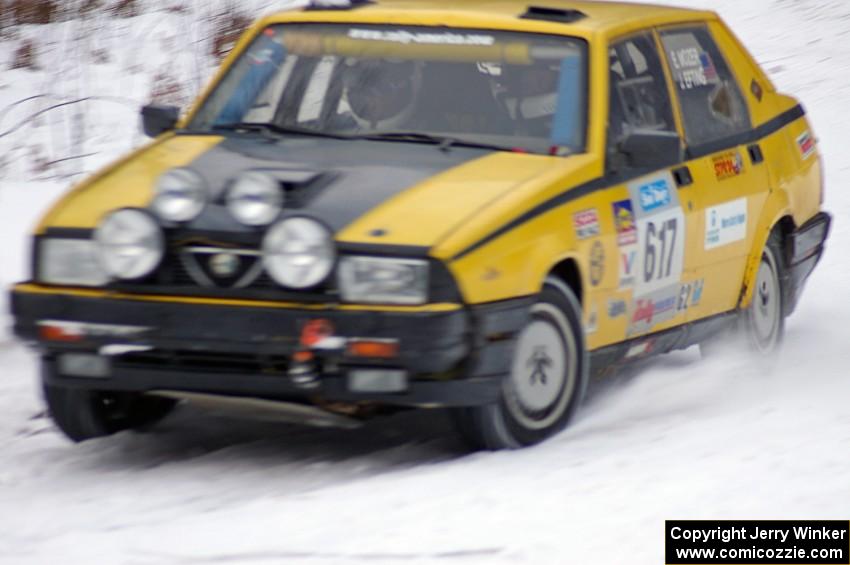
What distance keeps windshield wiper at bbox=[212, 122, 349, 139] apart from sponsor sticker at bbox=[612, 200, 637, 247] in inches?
41.4

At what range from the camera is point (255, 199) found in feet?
18.9

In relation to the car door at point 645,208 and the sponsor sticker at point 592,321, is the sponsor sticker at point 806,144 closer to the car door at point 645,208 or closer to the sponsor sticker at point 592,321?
the car door at point 645,208

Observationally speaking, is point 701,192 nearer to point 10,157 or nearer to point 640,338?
point 640,338

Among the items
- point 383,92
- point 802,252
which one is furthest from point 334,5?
point 802,252

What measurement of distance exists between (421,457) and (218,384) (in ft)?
2.69

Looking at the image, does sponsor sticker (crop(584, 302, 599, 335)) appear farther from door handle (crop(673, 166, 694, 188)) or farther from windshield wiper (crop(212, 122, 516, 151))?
door handle (crop(673, 166, 694, 188))

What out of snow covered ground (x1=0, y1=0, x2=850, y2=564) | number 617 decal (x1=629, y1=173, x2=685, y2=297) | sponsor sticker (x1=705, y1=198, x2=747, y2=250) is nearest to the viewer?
snow covered ground (x1=0, y1=0, x2=850, y2=564)

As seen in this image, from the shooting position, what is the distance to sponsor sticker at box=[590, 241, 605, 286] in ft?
21.0

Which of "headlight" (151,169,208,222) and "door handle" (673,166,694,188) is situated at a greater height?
"headlight" (151,169,208,222)

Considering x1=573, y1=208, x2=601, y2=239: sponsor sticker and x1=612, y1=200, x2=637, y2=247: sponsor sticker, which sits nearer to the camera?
x1=573, y1=208, x2=601, y2=239: sponsor sticker

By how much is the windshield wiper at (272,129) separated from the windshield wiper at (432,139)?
13 centimetres

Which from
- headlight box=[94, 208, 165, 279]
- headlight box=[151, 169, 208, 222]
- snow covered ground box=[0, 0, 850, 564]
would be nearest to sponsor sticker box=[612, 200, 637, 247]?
snow covered ground box=[0, 0, 850, 564]

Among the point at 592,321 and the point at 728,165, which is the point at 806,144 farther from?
the point at 592,321

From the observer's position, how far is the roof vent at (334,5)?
733cm
